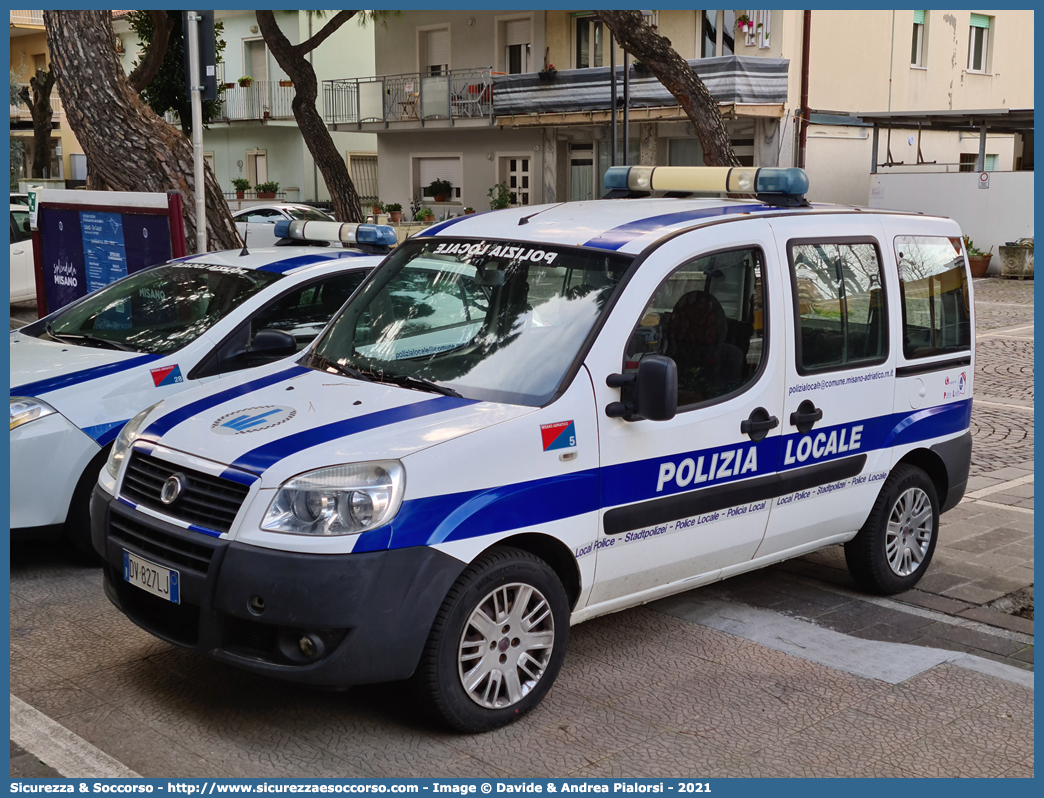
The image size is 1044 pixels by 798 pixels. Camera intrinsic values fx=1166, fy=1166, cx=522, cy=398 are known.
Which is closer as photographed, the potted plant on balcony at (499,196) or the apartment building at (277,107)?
the potted plant on balcony at (499,196)

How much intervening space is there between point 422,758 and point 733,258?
2.36 meters

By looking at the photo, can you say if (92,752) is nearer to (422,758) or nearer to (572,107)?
(422,758)

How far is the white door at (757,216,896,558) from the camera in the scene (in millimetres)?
5055

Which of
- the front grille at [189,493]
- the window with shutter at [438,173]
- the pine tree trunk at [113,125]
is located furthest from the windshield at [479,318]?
the window with shutter at [438,173]

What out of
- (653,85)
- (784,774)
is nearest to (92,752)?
(784,774)

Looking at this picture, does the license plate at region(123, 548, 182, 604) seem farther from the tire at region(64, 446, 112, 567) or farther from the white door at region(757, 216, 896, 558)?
the white door at region(757, 216, 896, 558)

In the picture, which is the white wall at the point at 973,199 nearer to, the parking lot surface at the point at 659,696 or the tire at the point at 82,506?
the parking lot surface at the point at 659,696

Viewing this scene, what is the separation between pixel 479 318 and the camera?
4676mm

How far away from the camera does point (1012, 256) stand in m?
23.6

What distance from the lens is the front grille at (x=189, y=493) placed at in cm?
391

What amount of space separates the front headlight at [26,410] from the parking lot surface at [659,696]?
0.80 meters

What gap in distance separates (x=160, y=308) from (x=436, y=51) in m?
27.8

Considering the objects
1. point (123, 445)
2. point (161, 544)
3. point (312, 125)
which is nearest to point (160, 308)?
point (123, 445)

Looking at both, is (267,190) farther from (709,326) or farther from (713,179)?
(709,326)
